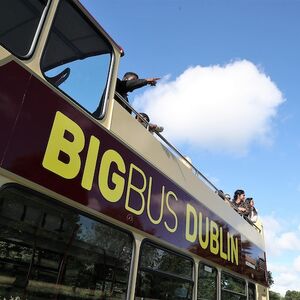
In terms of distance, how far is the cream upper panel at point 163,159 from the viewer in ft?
Answer: 12.7

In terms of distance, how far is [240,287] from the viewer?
21.5 ft

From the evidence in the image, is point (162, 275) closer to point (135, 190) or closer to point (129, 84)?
point (135, 190)

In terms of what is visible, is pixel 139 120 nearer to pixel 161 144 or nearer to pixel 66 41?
pixel 161 144

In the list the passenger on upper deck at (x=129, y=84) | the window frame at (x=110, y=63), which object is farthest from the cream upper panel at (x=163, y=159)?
the passenger on upper deck at (x=129, y=84)

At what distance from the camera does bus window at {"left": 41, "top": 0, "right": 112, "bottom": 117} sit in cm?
312

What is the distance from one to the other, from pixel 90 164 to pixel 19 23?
115cm

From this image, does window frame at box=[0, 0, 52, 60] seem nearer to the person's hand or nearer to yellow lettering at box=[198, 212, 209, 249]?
the person's hand

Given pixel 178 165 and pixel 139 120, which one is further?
pixel 178 165

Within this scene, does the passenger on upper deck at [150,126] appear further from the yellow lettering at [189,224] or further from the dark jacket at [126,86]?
the yellow lettering at [189,224]

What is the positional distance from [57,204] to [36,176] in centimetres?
29

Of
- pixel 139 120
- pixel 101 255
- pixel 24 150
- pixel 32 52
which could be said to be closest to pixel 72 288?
pixel 101 255

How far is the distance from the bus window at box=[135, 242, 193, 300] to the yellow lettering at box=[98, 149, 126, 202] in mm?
672

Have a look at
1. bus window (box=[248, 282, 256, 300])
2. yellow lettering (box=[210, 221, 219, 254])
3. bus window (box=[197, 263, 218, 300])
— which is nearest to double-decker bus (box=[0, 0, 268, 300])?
bus window (box=[197, 263, 218, 300])

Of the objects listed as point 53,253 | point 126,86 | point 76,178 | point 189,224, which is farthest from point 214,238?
point 53,253
